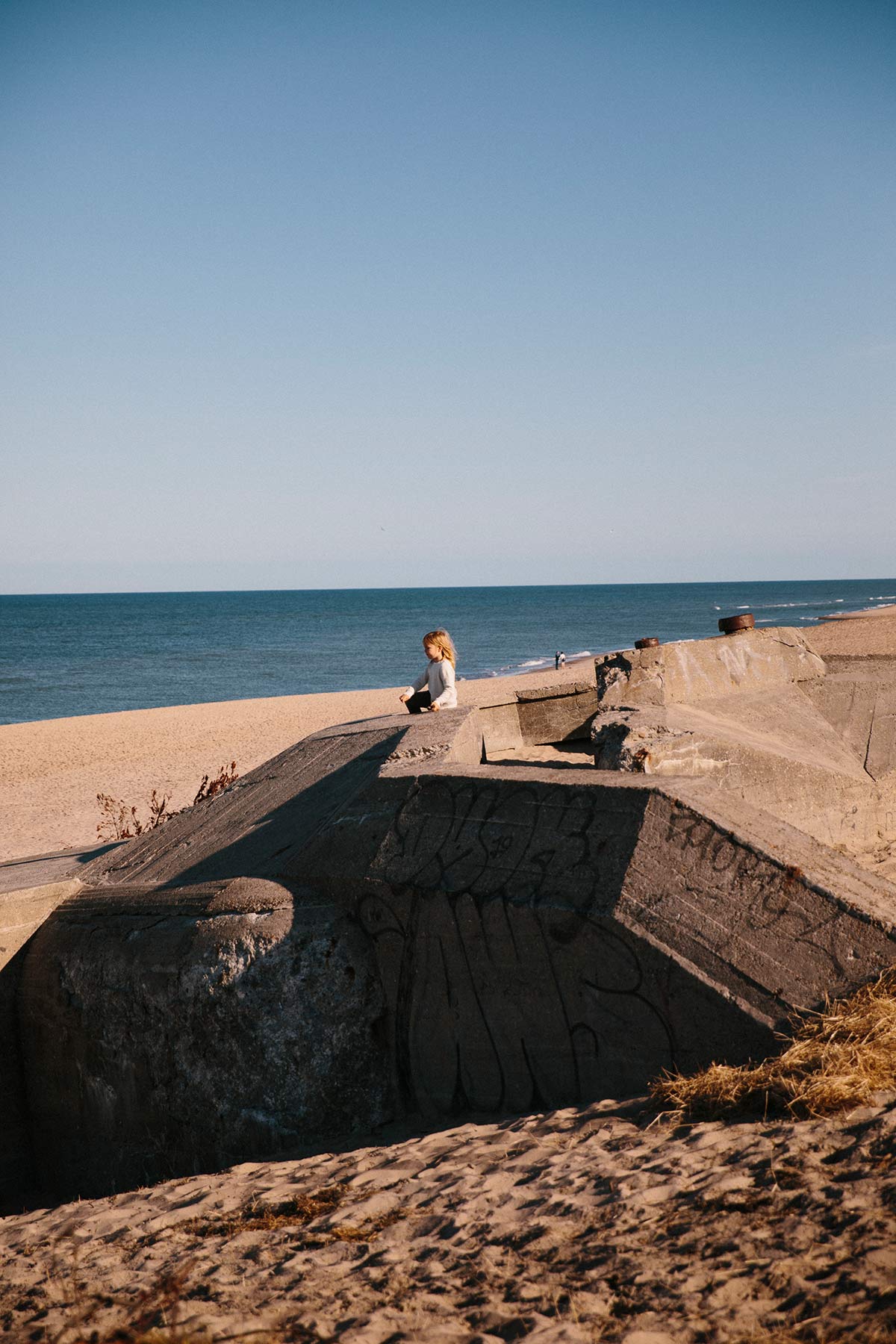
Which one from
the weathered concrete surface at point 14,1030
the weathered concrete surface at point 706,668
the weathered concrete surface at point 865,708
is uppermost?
the weathered concrete surface at point 706,668

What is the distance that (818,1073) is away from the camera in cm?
298

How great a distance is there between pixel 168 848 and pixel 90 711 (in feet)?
83.5

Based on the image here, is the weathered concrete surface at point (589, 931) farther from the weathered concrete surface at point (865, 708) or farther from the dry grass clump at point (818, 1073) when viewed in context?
the weathered concrete surface at point (865, 708)

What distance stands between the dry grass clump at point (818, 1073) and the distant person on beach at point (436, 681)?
3604 millimetres

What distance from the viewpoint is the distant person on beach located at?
665 centimetres

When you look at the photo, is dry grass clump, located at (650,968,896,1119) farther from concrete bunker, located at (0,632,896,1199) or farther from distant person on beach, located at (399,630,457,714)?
distant person on beach, located at (399,630,457,714)

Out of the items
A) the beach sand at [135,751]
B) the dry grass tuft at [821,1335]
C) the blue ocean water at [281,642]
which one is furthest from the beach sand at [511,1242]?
the blue ocean water at [281,642]

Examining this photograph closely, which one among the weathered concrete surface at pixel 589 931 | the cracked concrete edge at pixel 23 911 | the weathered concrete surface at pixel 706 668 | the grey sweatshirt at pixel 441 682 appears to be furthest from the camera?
the weathered concrete surface at pixel 706 668

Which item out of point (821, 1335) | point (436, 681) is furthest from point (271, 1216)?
point (436, 681)

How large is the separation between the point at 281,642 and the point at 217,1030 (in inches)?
2146

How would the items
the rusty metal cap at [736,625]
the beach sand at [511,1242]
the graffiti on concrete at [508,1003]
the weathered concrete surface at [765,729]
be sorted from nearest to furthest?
the beach sand at [511,1242] < the graffiti on concrete at [508,1003] < the weathered concrete surface at [765,729] < the rusty metal cap at [736,625]

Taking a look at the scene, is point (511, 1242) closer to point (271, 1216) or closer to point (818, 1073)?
point (271, 1216)

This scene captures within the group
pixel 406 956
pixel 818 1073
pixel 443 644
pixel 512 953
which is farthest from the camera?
pixel 443 644

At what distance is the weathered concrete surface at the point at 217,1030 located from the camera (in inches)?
166
